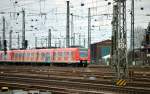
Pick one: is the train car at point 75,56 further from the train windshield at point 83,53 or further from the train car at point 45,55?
the train car at point 45,55

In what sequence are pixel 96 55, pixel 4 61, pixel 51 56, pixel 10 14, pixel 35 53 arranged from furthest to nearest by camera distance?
pixel 96 55
pixel 4 61
pixel 35 53
pixel 51 56
pixel 10 14

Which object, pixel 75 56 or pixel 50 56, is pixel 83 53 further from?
pixel 50 56

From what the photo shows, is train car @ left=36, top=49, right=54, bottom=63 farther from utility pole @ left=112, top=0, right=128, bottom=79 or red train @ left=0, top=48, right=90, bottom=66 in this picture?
utility pole @ left=112, top=0, right=128, bottom=79

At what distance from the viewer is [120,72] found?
24.7m

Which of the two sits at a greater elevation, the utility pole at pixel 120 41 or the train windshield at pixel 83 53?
the utility pole at pixel 120 41

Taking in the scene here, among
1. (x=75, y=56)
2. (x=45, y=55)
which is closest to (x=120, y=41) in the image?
(x=75, y=56)

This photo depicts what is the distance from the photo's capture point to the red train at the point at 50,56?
Result: 176 feet

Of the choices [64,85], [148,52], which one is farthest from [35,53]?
[64,85]

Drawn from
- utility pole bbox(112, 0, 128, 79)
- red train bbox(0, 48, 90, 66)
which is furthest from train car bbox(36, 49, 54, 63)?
utility pole bbox(112, 0, 128, 79)

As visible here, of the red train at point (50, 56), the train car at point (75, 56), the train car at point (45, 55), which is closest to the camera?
the train car at point (75, 56)

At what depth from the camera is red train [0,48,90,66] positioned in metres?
53.7

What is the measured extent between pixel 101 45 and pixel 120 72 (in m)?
57.1

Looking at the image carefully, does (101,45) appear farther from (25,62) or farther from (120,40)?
(120,40)

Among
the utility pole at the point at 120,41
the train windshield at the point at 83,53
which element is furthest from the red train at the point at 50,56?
the utility pole at the point at 120,41
